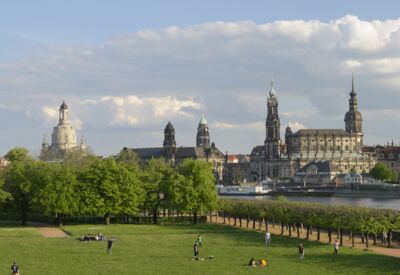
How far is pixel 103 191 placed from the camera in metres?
81.8

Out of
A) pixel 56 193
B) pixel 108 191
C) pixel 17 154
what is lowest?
pixel 56 193

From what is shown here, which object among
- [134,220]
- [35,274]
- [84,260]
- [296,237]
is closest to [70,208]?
[134,220]

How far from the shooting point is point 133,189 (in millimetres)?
83000

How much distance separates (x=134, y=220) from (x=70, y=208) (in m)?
12.1

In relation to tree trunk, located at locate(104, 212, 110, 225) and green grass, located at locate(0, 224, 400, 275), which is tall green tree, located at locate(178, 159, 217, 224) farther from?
green grass, located at locate(0, 224, 400, 275)

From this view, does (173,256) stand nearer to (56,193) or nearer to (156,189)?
(56,193)

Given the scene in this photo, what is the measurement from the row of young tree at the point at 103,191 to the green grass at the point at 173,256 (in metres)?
10.4

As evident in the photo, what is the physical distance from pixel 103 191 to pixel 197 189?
10.3 m

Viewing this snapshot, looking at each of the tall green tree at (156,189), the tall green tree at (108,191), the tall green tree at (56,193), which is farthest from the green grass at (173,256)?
the tall green tree at (156,189)

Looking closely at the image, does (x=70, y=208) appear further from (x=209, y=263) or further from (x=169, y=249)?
(x=209, y=263)

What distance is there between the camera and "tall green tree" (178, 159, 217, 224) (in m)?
82.6

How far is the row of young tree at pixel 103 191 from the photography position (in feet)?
261

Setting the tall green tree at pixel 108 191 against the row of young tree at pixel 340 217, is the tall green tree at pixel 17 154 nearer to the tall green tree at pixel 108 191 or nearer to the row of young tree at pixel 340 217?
the tall green tree at pixel 108 191

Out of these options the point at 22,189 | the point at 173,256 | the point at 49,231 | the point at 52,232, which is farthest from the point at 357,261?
the point at 22,189
